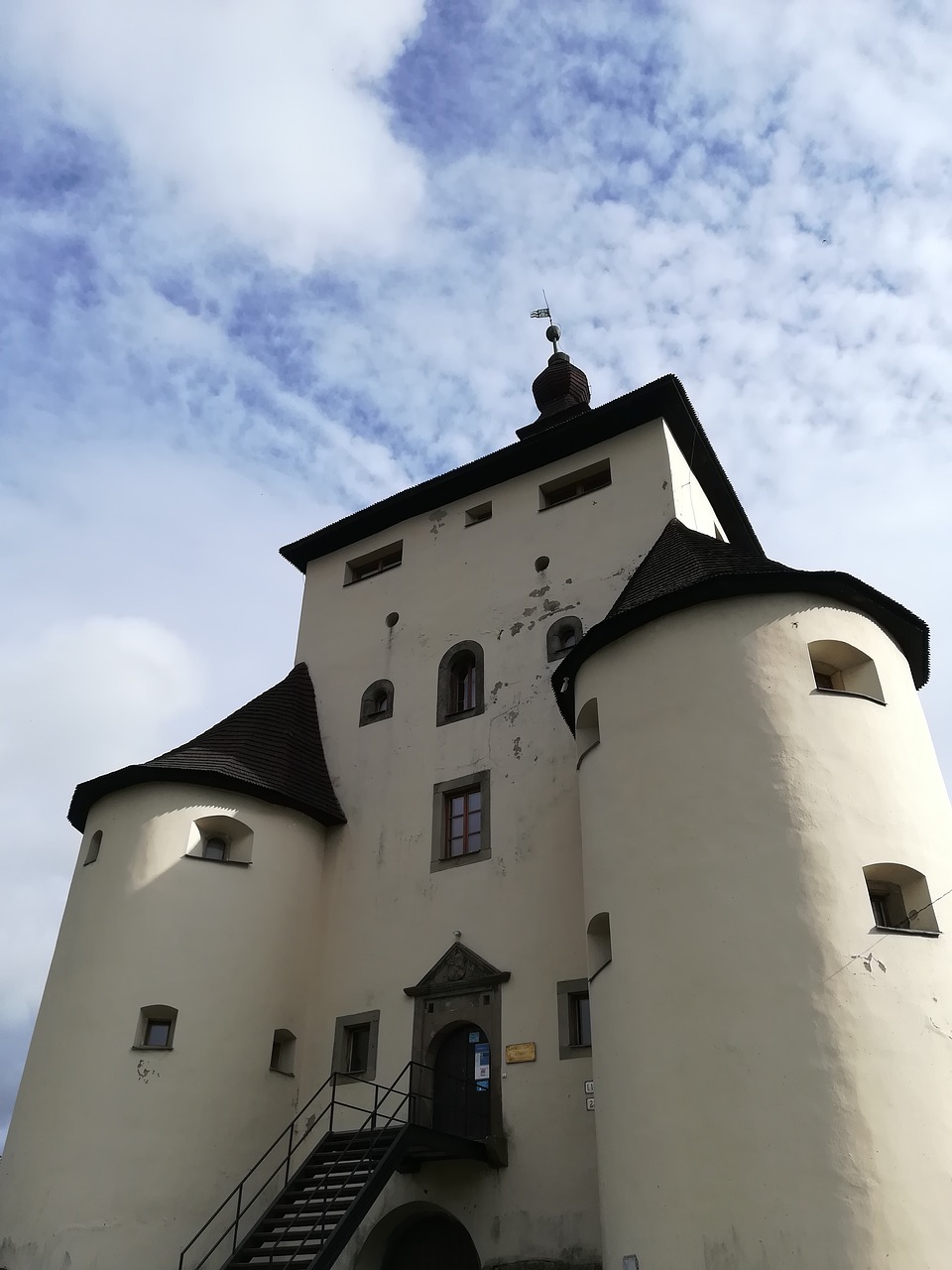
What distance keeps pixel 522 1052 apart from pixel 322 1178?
9.69 feet

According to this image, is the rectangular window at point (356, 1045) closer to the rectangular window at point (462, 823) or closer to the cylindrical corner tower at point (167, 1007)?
the cylindrical corner tower at point (167, 1007)

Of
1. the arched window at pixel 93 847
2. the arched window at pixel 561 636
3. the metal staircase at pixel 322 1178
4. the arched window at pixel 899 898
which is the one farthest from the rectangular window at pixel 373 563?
the arched window at pixel 899 898

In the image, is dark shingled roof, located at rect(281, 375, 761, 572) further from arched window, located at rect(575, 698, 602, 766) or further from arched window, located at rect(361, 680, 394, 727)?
arched window, located at rect(575, 698, 602, 766)

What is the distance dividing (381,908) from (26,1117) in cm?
553

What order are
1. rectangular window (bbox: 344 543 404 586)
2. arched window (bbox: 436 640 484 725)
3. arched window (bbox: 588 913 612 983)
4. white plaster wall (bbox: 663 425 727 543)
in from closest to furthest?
arched window (bbox: 588 913 612 983), arched window (bbox: 436 640 484 725), white plaster wall (bbox: 663 425 727 543), rectangular window (bbox: 344 543 404 586)

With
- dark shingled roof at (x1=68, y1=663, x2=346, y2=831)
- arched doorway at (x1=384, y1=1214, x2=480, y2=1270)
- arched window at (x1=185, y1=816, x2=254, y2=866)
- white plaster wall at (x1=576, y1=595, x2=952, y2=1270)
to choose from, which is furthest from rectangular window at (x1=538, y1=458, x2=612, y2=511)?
arched doorway at (x1=384, y1=1214, x2=480, y2=1270)

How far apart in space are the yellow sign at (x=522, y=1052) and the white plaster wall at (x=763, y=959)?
7.32 ft

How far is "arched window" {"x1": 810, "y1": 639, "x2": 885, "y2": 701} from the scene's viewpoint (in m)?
13.1

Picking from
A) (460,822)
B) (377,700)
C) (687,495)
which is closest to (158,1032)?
(460,822)

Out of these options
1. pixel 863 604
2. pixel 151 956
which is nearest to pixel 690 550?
pixel 863 604

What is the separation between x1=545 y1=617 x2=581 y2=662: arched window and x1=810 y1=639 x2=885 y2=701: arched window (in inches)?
178

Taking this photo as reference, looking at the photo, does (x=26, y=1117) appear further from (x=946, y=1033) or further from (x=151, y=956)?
(x=946, y=1033)

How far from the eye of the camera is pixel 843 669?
13500 millimetres

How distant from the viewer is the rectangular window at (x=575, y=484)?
19234 mm
